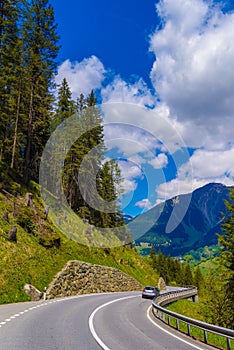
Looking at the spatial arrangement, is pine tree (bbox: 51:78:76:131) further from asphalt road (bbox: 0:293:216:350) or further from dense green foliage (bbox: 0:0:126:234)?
asphalt road (bbox: 0:293:216:350)

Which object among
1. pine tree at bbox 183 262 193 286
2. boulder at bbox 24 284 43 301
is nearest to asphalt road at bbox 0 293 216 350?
boulder at bbox 24 284 43 301

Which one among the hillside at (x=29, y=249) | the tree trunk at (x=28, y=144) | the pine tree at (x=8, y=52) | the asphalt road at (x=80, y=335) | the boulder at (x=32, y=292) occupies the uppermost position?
the pine tree at (x=8, y=52)

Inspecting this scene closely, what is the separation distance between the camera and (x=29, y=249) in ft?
84.9

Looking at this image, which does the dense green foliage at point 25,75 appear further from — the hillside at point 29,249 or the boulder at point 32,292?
the boulder at point 32,292

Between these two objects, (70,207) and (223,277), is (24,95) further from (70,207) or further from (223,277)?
(223,277)

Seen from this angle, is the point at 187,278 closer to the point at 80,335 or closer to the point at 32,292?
the point at 32,292

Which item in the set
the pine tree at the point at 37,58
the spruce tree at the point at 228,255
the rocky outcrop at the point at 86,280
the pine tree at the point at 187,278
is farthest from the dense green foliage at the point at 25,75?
the pine tree at the point at 187,278

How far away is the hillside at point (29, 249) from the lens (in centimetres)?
2107

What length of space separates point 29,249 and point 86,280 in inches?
356

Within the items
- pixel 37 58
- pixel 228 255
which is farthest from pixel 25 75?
pixel 228 255

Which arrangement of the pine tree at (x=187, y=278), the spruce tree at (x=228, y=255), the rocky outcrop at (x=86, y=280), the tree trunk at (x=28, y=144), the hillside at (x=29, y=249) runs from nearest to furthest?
the hillside at (x=29, y=249), the rocky outcrop at (x=86, y=280), the spruce tree at (x=228, y=255), the tree trunk at (x=28, y=144), the pine tree at (x=187, y=278)

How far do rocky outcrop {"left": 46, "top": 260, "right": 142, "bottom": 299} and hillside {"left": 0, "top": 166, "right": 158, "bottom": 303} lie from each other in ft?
2.59

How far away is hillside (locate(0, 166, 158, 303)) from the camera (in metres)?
21.1

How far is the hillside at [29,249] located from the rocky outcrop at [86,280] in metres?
0.79
